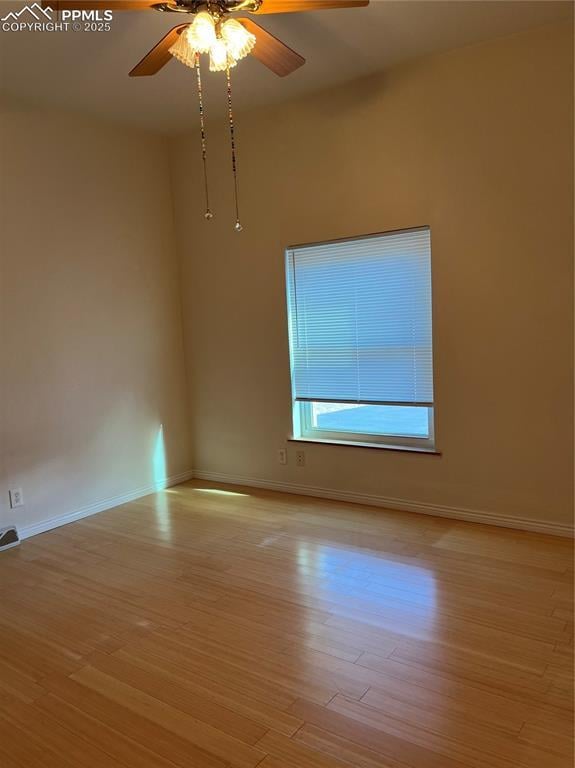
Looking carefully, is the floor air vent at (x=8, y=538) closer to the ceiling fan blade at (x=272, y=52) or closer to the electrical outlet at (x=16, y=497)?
the electrical outlet at (x=16, y=497)

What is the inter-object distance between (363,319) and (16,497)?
2511 millimetres

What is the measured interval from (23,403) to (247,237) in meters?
1.94

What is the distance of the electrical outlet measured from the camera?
3.54 metres

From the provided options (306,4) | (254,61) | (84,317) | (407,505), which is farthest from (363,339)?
(306,4)

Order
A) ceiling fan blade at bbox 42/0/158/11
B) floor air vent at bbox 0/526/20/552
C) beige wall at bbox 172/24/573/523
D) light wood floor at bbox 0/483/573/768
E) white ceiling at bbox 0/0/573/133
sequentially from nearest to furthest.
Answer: light wood floor at bbox 0/483/573/768 → ceiling fan blade at bbox 42/0/158/11 → white ceiling at bbox 0/0/573/133 → beige wall at bbox 172/24/573/523 → floor air vent at bbox 0/526/20/552

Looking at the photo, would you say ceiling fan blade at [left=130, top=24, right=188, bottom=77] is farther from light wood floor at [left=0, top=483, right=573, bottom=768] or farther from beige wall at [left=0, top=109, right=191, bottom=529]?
light wood floor at [left=0, top=483, right=573, bottom=768]

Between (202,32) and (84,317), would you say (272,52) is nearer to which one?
(202,32)

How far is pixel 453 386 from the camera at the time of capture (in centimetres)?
345

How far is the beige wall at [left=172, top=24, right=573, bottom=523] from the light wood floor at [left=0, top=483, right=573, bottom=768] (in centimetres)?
46

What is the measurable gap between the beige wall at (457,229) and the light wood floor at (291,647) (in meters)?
0.46

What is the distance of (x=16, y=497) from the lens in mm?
3564

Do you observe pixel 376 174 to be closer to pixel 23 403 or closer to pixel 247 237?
pixel 247 237

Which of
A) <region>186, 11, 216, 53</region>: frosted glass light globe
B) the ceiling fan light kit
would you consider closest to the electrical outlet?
the ceiling fan light kit

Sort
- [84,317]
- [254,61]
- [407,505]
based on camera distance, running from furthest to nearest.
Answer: [84,317] → [407,505] → [254,61]
